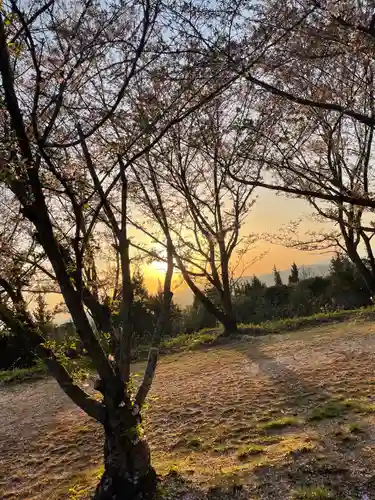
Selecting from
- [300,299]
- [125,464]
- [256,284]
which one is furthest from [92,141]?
[256,284]

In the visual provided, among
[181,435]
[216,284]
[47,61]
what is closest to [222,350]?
[216,284]

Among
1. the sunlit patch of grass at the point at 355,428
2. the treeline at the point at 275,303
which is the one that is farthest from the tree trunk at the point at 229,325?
the sunlit patch of grass at the point at 355,428

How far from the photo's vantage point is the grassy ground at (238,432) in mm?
3535

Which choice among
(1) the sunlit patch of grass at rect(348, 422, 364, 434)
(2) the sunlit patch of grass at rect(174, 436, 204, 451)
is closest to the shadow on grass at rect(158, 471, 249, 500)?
(2) the sunlit patch of grass at rect(174, 436, 204, 451)

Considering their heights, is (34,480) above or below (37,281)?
below

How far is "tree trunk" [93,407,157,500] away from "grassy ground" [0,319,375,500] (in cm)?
19

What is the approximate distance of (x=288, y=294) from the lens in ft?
73.9

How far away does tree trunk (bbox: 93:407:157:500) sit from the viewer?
3510mm

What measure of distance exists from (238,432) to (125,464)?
1.82 metres

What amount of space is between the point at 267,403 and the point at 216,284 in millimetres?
7854

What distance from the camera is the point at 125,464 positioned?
3574 mm

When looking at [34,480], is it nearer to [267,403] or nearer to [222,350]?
[267,403]

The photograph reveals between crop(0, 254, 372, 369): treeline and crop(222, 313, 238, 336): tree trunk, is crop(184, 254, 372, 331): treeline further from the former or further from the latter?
crop(222, 313, 238, 336): tree trunk

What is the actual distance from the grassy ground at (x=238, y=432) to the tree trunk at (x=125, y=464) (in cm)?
19
